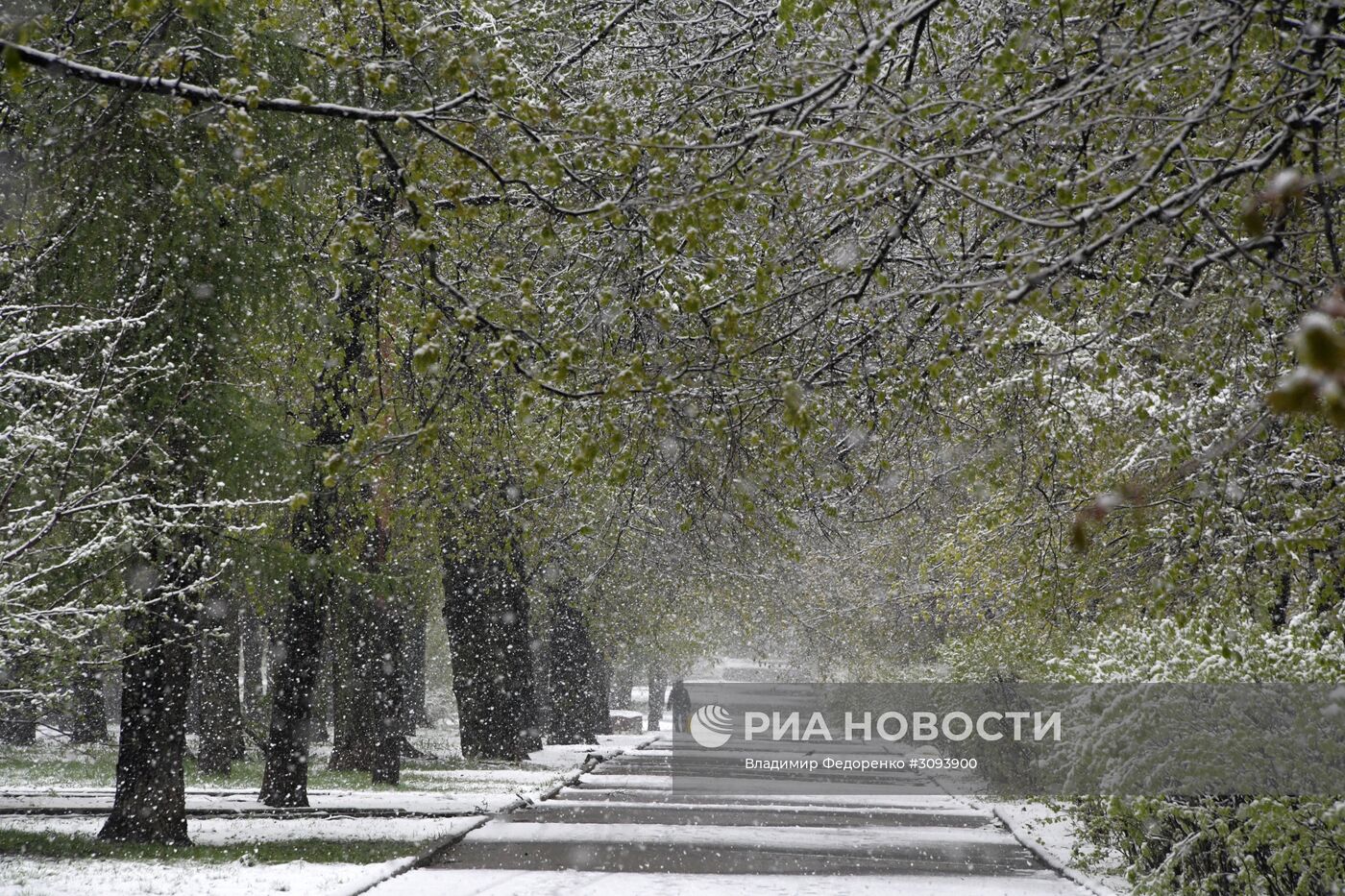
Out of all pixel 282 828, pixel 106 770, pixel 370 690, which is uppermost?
pixel 370 690

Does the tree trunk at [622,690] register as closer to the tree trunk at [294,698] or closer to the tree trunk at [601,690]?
the tree trunk at [601,690]

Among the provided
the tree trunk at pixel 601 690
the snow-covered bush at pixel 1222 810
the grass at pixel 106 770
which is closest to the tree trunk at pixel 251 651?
the grass at pixel 106 770

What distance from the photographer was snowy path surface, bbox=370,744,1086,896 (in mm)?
11203

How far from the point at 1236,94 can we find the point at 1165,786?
5.42 m

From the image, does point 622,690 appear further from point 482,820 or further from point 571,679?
point 482,820

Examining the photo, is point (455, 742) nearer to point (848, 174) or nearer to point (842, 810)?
point (842, 810)

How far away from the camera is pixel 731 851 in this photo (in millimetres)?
13883

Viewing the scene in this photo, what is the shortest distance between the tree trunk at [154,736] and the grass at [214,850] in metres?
0.29

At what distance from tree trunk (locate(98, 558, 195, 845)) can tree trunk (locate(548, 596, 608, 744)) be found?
2050cm

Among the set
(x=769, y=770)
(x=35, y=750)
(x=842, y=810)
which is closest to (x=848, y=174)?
(x=842, y=810)

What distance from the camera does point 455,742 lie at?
137 feet

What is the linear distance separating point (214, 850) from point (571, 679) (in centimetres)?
2402

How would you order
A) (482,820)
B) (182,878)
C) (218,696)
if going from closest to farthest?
(182,878) < (482,820) < (218,696)

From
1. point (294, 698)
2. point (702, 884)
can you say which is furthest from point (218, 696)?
point (702, 884)
